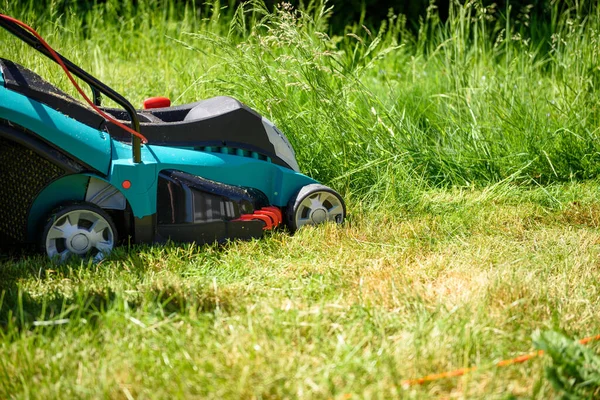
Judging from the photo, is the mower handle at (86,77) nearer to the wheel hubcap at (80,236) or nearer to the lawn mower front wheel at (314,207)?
the wheel hubcap at (80,236)

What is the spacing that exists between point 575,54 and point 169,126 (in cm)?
255

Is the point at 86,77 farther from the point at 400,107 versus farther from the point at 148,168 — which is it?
the point at 400,107

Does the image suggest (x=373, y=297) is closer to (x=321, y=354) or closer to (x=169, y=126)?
(x=321, y=354)

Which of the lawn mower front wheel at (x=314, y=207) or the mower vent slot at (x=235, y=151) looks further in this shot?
the lawn mower front wheel at (x=314, y=207)

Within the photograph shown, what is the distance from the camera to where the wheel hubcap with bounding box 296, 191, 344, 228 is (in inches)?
125

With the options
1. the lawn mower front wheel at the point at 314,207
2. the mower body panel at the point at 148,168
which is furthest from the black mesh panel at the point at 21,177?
the lawn mower front wheel at the point at 314,207

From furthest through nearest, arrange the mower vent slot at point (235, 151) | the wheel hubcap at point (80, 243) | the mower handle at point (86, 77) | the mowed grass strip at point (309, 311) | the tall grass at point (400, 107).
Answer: the tall grass at point (400, 107) → the mower vent slot at point (235, 151) → the wheel hubcap at point (80, 243) → the mower handle at point (86, 77) → the mowed grass strip at point (309, 311)

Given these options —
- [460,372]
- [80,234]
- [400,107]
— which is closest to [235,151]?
[80,234]

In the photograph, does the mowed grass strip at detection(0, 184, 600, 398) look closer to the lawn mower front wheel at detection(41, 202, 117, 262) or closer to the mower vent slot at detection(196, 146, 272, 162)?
the lawn mower front wheel at detection(41, 202, 117, 262)

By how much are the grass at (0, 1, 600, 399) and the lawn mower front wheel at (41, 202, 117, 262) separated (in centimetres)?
7

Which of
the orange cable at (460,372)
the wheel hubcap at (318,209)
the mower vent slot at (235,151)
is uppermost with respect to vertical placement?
the mower vent slot at (235,151)

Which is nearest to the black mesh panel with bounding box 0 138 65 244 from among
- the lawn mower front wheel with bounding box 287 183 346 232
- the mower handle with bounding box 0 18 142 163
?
the mower handle with bounding box 0 18 142 163

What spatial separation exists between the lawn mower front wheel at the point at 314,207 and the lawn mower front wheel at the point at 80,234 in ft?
2.43

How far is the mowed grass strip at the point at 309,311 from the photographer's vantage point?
1858 millimetres
